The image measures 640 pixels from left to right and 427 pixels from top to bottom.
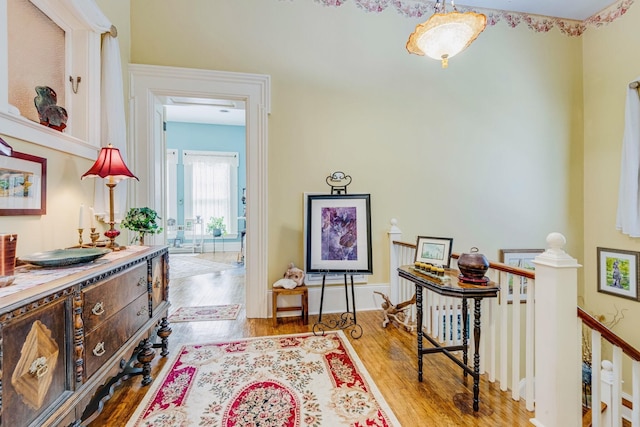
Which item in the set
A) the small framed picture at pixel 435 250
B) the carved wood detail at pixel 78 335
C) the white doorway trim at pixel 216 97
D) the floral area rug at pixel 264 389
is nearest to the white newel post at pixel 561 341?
the small framed picture at pixel 435 250

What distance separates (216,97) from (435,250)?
2734 millimetres

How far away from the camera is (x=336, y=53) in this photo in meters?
3.34

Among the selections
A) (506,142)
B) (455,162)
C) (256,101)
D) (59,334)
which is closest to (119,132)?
(256,101)

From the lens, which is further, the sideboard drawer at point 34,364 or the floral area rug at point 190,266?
the floral area rug at point 190,266

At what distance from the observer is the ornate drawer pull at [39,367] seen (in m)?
0.97

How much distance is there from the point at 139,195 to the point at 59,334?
2.19m

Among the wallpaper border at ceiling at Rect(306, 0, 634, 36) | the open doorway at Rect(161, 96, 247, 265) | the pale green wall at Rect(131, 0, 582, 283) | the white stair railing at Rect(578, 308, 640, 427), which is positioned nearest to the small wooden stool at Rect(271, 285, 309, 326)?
the pale green wall at Rect(131, 0, 582, 283)

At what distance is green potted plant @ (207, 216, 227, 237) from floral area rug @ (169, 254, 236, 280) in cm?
86

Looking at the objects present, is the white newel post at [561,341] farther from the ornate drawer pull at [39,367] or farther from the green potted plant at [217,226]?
the green potted plant at [217,226]

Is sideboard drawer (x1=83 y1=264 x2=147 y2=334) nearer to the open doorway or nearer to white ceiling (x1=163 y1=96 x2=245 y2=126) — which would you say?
white ceiling (x1=163 y1=96 x2=245 y2=126)

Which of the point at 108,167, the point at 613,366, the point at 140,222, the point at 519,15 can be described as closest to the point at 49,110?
the point at 108,167

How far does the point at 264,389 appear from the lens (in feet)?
6.23

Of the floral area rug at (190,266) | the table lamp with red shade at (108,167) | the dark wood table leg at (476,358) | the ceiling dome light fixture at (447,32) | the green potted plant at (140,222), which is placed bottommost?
the floral area rug at (190,266)

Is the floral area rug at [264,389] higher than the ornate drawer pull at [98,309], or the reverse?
the ornate drawer pull at [98,309]
